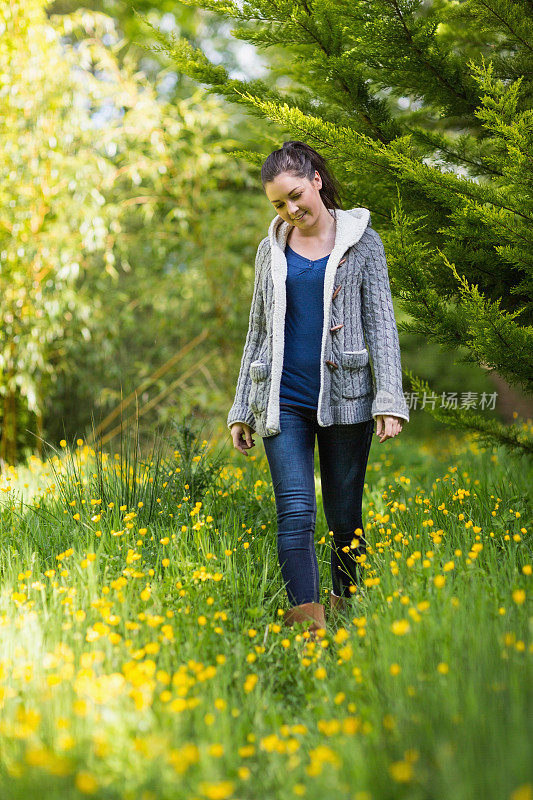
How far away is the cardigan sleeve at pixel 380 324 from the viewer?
8.65 feet

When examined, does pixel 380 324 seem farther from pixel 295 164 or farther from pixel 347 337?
pixel 295 164

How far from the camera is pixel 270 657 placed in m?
2.26

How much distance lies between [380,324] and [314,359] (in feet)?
0.91

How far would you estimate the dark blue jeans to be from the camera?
255cm

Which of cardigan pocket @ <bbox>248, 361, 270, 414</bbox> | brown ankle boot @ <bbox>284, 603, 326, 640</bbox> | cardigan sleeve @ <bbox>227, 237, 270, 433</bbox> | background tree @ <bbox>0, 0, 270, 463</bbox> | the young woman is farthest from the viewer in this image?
background tree @ <bbox>0, 0, 270, 463</bbox>

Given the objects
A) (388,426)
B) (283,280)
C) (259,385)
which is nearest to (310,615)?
(388,426)

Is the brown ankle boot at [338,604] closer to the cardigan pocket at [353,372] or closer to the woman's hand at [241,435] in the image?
the woman's hand at [241,435]

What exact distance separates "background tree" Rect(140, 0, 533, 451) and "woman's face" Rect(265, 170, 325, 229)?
0.41 meters

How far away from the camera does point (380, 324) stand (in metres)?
2.70

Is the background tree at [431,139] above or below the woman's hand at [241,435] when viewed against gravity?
above

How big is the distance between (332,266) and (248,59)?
28.4ft

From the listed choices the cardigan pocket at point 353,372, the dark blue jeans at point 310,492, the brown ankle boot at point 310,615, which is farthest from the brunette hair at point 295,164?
the brown ankle boot at point 310,615

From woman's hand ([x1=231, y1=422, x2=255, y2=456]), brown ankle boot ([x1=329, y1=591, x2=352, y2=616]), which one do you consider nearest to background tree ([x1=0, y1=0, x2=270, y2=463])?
woman's hand ([x1=231, y1=422, x2=255, y2=456])

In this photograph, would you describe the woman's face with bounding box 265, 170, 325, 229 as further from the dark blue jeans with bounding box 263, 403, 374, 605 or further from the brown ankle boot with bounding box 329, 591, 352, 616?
the brown ankle boot with bounding box 329, 591, 352, 616
